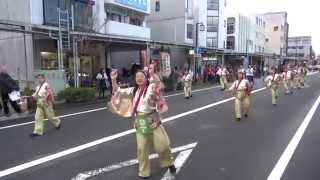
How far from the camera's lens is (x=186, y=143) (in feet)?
30.2

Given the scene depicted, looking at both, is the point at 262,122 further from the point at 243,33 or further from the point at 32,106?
the point at 243,33

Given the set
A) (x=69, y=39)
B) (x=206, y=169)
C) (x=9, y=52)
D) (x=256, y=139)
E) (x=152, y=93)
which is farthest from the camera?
(x=9, y=52)

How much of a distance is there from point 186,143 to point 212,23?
47850 millimetres

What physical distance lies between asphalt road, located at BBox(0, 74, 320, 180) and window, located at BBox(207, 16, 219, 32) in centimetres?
4156

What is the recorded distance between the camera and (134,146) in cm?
895

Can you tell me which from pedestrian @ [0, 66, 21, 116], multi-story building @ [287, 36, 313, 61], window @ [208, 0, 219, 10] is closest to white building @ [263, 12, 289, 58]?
multi-story building @ [287, 36, 313, 61]

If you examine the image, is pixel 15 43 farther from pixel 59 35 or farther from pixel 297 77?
pixel 297 77

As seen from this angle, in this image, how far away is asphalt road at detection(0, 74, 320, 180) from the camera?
268 inches

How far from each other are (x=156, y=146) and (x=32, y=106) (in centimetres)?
1124

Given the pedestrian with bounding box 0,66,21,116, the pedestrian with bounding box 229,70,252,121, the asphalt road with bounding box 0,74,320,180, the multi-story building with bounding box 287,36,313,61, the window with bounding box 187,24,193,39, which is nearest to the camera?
the asphalt road with bounding box 0,74,320,180

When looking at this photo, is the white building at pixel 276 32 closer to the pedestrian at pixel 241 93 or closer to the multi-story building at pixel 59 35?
the multi-story building at pixel 59 35

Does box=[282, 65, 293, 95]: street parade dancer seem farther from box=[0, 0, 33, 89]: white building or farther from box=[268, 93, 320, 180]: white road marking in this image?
box=[0, 0, 33, 89]: white building

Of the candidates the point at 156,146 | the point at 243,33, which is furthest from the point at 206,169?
the point at 243,33

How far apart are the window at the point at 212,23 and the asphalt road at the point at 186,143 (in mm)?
41557
